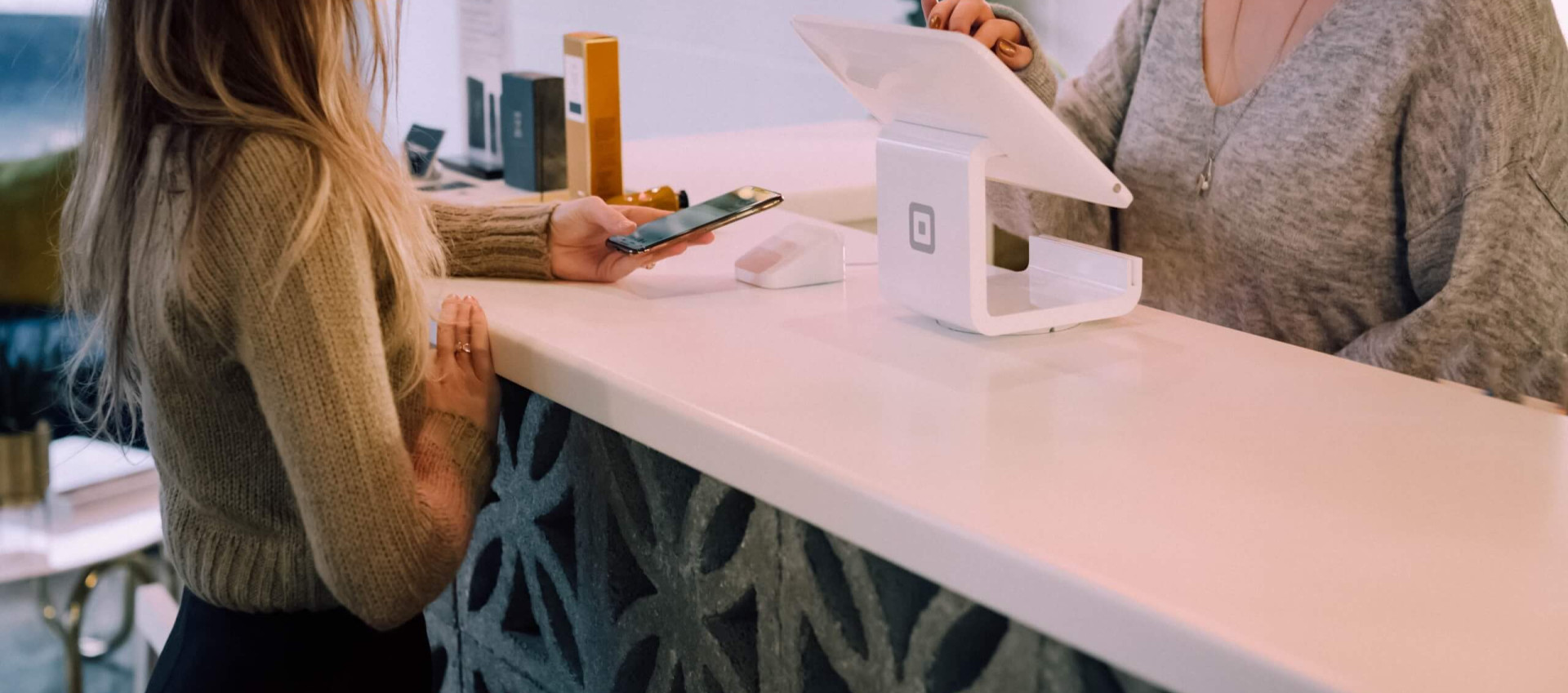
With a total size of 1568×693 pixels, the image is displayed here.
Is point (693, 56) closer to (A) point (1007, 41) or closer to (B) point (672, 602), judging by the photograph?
(A) point (1007, 41)

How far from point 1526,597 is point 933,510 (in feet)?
1.05

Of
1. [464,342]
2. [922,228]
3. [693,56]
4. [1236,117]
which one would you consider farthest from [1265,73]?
[693,56]

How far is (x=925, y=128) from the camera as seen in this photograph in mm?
1235

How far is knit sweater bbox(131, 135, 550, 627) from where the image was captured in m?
0.98

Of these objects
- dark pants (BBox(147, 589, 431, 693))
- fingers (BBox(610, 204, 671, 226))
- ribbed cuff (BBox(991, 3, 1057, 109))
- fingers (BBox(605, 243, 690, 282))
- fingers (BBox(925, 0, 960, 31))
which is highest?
fingers (BBox(925, 0, 960, 31))

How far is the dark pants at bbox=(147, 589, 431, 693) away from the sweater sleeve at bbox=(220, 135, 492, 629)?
0.11m

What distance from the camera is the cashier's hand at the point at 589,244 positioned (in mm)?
1439

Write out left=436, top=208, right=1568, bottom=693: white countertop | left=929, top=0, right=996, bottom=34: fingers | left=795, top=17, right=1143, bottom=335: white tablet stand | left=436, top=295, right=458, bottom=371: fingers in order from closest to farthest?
left=436, top=208, right=1568, bottom=693: white countertop < left=795, top=17, right=1143, bottom=335: white tablet stand < left=436, top=295, right=458, bottom=371: fingers < left=929, top=0, right=996, bottom=34: fingers

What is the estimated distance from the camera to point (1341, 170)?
1.50m

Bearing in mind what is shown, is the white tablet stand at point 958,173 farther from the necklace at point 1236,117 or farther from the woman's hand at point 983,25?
the necklace at point 1236,117

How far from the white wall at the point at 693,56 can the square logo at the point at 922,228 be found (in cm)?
299

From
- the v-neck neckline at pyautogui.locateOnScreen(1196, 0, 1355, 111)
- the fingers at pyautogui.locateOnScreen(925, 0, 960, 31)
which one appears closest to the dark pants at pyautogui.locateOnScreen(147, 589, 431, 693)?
the fingers at pyautogui.locateOnScreen(925, 0, 960, 31)

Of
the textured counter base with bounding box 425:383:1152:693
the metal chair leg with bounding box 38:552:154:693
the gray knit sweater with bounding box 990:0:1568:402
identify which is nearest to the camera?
the textured counter base with bounding box 425:383:1152:693

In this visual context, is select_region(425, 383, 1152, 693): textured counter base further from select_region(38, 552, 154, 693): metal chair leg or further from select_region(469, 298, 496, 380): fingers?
select_region(38, 552, 154, 693): metal chair leg
